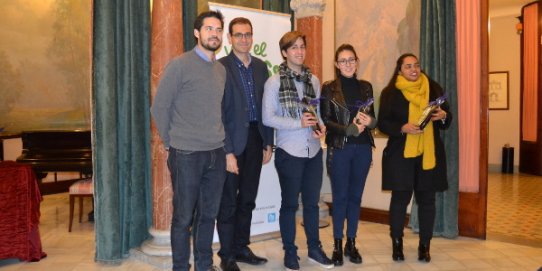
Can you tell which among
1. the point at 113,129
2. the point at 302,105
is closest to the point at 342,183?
the point at 302,105

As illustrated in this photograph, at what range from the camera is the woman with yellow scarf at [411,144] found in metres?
3.21

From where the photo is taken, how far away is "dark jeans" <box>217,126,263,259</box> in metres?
2.95

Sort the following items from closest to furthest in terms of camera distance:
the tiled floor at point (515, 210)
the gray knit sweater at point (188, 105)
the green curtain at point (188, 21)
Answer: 1. the gray knit sweater at point (188, 105)
2. the green curtain at point (188, 21)
3. the tiled floor at point (515, 210)

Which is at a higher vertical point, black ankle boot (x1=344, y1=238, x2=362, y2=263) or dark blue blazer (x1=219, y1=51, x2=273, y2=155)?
dark blue blazer (x1=219, y1=51, x2=273, y2=155)

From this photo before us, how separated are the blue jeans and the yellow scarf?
51.0 inches

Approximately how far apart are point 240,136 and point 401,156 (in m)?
1.14

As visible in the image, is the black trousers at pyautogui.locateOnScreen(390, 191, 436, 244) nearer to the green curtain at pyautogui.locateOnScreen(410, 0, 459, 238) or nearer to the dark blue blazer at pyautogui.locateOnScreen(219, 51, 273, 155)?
the green curtain at pyautogui.locateOnScreen(410, 0, 459, 238)

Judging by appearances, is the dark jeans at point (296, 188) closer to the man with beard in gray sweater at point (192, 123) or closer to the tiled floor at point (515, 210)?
the man with beard in gray sweater at point (192, 123)

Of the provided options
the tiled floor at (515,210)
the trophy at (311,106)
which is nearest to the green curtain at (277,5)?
the trophy at (311,106)

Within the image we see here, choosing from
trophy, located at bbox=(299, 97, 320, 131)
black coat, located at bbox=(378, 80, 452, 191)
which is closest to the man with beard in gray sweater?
trophy, located at bbox=(299, 97, 320, 131)

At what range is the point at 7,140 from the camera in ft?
19.7

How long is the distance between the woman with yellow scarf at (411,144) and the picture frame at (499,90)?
619 cm

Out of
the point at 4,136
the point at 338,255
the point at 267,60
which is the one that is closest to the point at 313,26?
the point at 267,60

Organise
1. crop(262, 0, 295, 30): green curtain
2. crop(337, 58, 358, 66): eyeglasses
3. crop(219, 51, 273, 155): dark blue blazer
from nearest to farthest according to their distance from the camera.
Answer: crop(219, 51, 273, 155): dark blue blazer → crop(337, 58, 358, 66): eyeglasses → crop(262, 0, 295, 30): green curtain
